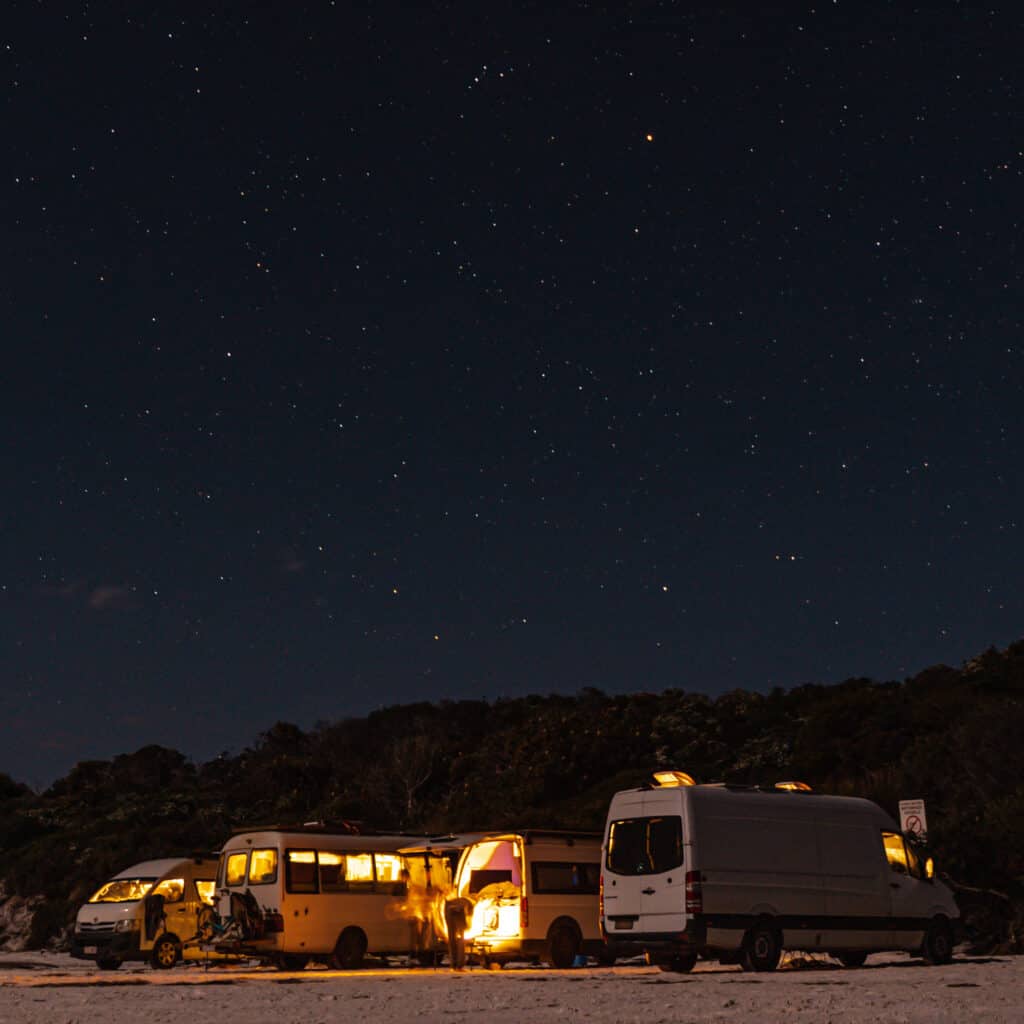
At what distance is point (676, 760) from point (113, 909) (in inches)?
1222

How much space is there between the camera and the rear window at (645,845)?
18.6 m

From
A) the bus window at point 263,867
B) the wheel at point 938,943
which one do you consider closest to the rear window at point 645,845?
the wheel at point 938,943

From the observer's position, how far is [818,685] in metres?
63.9

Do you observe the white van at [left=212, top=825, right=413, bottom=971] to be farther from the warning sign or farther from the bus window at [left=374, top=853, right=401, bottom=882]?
the warning sign

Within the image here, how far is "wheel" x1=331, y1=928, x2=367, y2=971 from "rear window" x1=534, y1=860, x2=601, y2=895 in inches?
146

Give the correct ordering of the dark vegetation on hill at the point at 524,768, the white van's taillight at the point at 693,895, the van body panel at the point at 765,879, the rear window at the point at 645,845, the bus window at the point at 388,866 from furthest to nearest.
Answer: the dark vegetation on hill at the point at 524,768, the bus window at the point at 388,866, the rear window at the point at 645,845, the van body panel at the point at 765,879, the white van's taillight at the point at 693,895

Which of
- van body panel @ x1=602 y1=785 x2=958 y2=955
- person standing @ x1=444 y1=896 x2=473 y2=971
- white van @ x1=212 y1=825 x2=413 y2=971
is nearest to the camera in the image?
van body panel @ x1=602 y1=785 x2=958 y2=955

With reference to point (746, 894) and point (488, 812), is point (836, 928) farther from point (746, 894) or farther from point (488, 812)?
point (488, 812)

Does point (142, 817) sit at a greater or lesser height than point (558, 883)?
greater

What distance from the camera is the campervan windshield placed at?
1013 inches

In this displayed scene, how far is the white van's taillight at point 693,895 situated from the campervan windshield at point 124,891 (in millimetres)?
10846

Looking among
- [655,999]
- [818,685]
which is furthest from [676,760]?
[655,999]

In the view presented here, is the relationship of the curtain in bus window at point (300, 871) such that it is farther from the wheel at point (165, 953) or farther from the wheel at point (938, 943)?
the wheel at point (938, 943)

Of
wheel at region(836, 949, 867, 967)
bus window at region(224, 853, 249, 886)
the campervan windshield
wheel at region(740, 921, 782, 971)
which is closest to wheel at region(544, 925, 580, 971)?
wheel at region(740, 921, 782, 971)
